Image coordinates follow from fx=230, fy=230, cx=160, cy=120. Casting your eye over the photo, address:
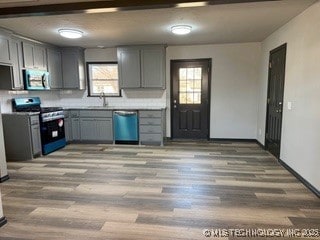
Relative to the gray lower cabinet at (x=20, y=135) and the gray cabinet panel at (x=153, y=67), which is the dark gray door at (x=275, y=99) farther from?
the gray lower cabinet at (x=20, y=135)

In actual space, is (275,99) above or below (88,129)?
above

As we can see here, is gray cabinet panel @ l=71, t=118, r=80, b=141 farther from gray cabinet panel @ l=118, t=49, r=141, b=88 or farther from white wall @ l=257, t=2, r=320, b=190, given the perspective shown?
white wall @ l=257, t=2, r=320, b=190

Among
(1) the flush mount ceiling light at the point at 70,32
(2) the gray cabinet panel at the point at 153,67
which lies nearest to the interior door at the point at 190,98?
(2) the gray cabinet panel at the point at 153,67

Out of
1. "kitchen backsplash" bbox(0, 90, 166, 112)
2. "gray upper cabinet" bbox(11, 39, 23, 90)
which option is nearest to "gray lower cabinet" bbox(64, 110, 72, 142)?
"kitchen backsplash" bbox(0, 90, 166, 112)

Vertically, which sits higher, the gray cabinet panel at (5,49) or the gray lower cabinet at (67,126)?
the gray cabinet panel at (5,49)

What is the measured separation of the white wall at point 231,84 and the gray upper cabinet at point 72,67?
225 cm

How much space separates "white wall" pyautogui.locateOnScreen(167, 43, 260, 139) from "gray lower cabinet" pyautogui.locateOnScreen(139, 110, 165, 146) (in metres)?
0.98

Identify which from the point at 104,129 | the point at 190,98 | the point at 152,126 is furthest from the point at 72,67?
the point at 190,98

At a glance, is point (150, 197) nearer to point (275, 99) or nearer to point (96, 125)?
point (275, 99)

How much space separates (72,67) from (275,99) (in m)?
4.73

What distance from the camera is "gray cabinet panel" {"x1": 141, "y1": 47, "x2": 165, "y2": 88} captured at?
550cm

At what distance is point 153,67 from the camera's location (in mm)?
5562

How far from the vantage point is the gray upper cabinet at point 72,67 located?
5777 mm

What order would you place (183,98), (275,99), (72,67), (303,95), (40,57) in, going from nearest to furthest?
(303,95) → (275,99) → (40,57) → (72,67) → (183,98)
